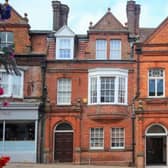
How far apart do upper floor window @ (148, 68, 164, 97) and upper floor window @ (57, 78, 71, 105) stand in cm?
641

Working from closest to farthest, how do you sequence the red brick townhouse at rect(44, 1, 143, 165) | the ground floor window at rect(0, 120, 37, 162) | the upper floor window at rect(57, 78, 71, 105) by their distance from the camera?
the ground floor window at rect(0, 120, 37, 162), the red brick townhouse at rect(44, 1, 143, 165), the upper floor window at rect(57, 78, 71, 105)

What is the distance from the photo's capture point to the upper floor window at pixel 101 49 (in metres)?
33.4

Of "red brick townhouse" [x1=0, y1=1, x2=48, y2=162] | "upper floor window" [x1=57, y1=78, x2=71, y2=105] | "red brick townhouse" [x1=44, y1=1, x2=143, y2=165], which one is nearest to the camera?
"red brick townhouse" [x1=0, y1=1, x2=48, y2=162]

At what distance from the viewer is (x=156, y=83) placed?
32125 mm

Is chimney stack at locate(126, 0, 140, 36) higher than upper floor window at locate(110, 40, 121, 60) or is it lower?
higher

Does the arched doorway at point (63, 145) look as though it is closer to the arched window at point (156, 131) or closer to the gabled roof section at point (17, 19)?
the arched window at point (156, 131)

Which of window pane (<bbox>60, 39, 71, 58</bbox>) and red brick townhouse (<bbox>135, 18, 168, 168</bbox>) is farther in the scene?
window pane (<bbox>60, 39, 71, 58</bbox>)

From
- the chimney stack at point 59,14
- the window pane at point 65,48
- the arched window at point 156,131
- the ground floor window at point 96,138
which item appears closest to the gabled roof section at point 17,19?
the chimney stack at point 59,14

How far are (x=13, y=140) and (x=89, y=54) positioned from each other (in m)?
9.07

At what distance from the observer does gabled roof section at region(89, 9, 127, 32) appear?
33.5m

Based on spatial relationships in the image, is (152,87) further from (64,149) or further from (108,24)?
(64,149)

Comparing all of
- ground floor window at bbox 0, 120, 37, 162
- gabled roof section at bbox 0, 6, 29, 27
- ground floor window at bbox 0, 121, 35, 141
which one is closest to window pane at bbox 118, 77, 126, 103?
ground floor window at bbox 0, 120, 37, 162

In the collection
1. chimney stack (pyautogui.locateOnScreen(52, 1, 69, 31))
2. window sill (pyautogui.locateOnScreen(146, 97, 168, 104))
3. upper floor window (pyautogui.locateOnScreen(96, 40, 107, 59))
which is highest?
chimney stack (pyautogui.locateOnScreen(52, 1, 69, 31))

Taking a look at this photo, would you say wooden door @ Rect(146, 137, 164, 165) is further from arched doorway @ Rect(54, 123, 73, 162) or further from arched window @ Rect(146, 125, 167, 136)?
arched doorway @ Rect(54, 123, 73, 162)
